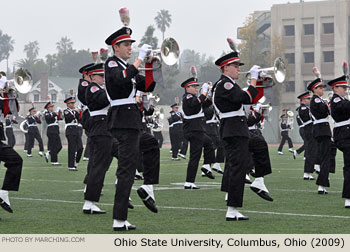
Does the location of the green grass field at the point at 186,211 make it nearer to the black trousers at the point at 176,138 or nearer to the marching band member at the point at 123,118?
the marching band member at the point at 123,118

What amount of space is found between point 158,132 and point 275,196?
2255 cm

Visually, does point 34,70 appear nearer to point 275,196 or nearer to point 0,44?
point 0,44

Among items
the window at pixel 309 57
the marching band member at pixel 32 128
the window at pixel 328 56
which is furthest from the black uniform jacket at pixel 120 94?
the window at pixel 309 57

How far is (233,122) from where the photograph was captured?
911 centimetres

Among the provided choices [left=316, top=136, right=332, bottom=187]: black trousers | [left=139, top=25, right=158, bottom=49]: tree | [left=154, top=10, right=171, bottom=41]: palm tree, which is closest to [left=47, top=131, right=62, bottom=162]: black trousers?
[left=316, top=136, right=332, bottom=187]: black trousers

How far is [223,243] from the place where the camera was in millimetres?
6754

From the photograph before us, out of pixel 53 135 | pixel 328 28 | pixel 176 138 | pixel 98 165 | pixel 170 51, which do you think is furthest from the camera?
pixel 328 28

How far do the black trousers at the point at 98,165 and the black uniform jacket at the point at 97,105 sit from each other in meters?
0.10

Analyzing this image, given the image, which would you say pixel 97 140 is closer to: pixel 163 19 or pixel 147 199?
pixel 147 199

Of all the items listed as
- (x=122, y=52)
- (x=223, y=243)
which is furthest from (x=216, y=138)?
A: (x=223, y=243)

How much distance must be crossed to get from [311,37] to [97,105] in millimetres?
61707

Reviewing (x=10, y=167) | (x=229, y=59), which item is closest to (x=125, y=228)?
(x=10, y=167)

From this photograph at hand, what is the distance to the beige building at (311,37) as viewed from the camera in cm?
6756

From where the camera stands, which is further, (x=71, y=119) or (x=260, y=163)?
(x=71, y=119)
